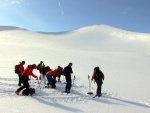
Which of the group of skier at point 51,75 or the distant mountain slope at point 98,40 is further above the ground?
the distant mountain slope at point 98,40

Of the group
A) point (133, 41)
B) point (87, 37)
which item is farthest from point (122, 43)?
point (87, 37)

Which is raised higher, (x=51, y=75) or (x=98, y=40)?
(x=98, y=40)

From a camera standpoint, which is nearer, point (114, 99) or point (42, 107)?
point (42, 107)

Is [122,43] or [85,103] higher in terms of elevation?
[122,43]

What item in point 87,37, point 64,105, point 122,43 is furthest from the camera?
point 87,37

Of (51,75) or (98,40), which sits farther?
(98,40)

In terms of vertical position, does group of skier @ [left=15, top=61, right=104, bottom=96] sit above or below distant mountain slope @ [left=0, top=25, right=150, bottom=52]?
below

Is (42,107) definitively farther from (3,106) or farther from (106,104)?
(106,104)

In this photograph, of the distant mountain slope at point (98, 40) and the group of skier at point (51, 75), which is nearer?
the group of skier at point (51, 75)

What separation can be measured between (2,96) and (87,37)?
79864mm

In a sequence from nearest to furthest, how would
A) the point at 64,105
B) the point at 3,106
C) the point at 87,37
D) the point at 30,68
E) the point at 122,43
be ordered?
the point at 3,106
the point at 64,105
the point at 30,68
the point at 122,43
the point at 87,37

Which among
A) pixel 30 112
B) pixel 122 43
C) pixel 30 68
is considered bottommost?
pixel 30 112

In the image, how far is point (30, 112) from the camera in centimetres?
903

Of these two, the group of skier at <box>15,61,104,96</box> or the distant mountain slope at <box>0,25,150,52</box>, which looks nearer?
the group of skier at <box>15,61,104,96</box>
